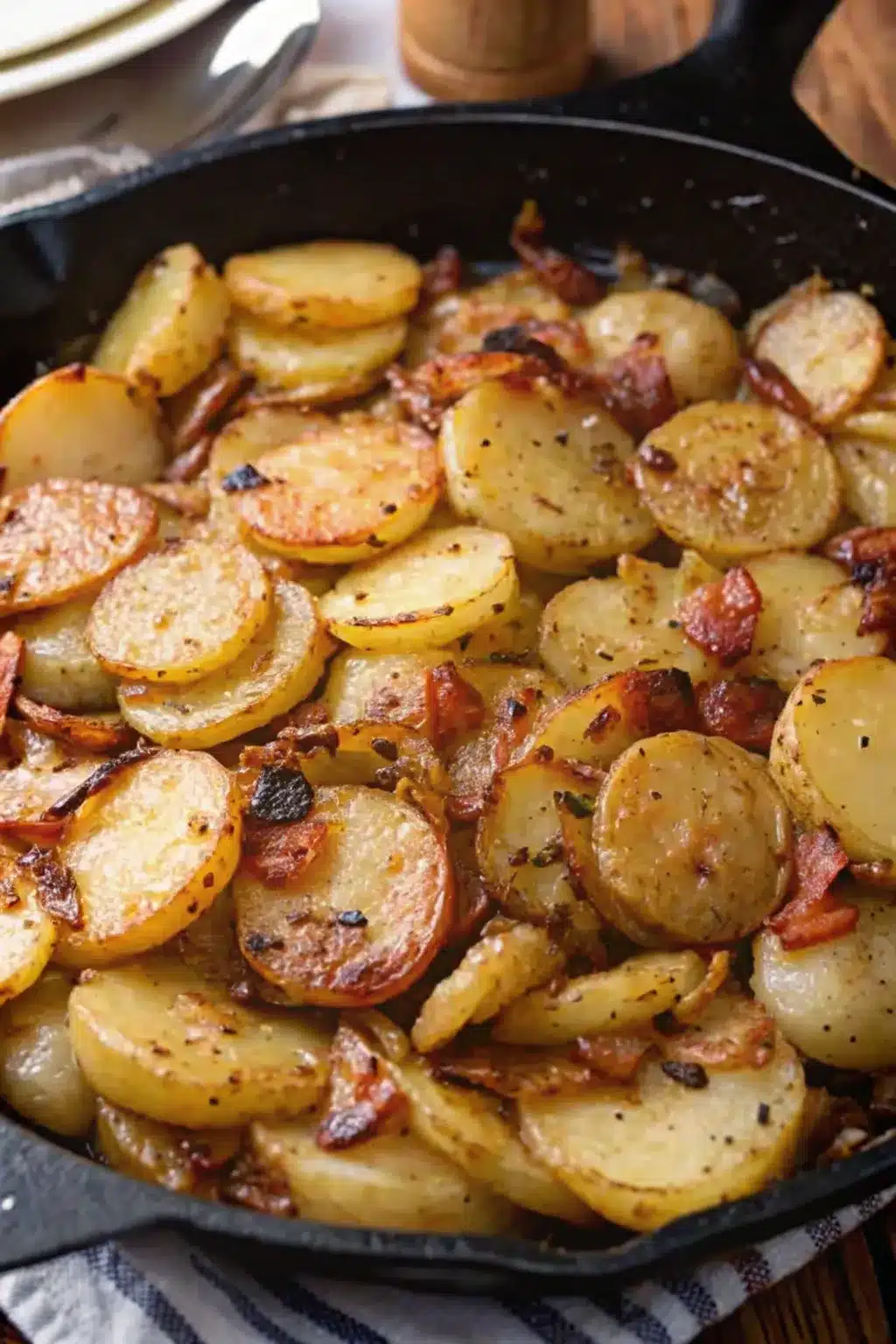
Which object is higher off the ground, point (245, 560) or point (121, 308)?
point (121, 308)

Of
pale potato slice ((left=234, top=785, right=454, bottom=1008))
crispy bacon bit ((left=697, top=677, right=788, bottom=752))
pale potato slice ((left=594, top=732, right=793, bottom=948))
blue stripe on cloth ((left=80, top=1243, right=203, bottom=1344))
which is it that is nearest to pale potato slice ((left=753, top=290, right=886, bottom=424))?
crispy bacon bit ((left=697, top=677, right=788, bottom=752))

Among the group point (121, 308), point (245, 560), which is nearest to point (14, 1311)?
point (245, 560)

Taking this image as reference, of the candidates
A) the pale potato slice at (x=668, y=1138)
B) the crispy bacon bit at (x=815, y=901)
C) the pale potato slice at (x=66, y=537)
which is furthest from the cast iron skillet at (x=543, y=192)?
the pale potato slice at (x=668, y=1138)

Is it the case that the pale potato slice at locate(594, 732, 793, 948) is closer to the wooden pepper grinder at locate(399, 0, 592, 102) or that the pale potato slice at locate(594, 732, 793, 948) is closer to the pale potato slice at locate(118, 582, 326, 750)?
the pale potato slice at locate(118, 582, 326, 750)

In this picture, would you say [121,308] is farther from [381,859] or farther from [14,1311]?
[14,1311]

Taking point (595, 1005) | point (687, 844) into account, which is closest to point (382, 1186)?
point (595, 1005)

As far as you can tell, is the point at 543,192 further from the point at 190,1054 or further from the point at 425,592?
the point at 190,1054

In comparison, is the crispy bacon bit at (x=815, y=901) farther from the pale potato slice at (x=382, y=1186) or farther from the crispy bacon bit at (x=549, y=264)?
the crispy bacon bit at (x=549, y=264)

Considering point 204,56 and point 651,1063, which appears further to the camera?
point 204,56
